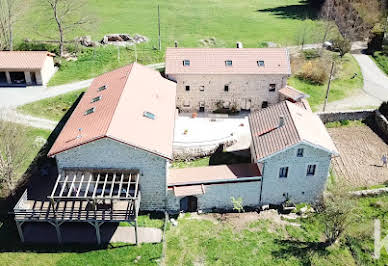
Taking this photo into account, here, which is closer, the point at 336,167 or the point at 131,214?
the point at 131,214

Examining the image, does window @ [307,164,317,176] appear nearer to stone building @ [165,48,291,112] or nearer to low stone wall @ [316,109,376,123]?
low stone wall @ [316,109,376,123]

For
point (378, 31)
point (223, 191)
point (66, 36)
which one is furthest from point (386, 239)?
point (66, 36)

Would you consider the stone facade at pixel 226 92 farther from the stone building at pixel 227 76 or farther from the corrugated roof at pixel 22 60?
the corrugated roof at pixel 22 60

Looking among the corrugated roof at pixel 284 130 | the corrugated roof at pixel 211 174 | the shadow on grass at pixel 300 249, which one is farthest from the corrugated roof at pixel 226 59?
the shadow on grass at pixel 300 249

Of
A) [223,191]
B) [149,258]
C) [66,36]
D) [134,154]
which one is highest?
[66,36]

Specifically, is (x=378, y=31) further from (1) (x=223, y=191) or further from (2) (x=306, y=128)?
(1) (x=223, y=191)
